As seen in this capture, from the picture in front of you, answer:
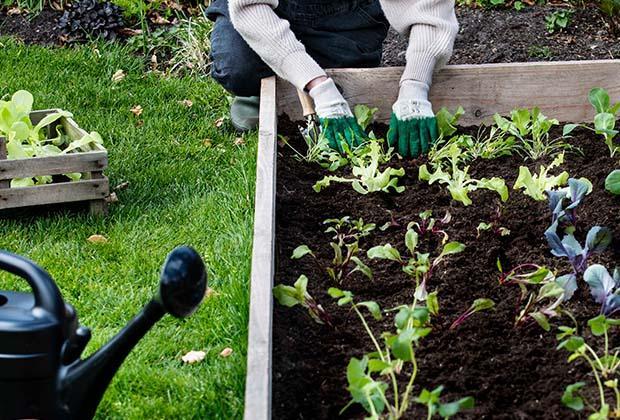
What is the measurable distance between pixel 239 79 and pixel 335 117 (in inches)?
32.9

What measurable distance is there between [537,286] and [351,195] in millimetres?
767

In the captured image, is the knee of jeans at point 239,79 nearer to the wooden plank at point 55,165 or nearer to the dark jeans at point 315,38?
the dark jeans at point 315,38

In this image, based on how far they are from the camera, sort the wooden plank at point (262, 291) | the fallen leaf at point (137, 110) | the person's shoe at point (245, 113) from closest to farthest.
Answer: the wooden plank at point (262, 291)
the person's shoe at point (245, 113)
the fallen leaf at point (137, 110)

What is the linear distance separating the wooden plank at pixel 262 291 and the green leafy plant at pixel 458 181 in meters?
0.47

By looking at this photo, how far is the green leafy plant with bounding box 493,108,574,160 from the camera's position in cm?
304

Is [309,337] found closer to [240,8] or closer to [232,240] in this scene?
[232,240]

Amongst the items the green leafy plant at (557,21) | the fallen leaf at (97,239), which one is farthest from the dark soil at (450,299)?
the green leafy plant at (557,21)

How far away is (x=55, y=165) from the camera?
123 inches

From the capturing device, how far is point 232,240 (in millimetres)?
2877

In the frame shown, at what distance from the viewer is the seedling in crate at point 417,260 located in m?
2.11

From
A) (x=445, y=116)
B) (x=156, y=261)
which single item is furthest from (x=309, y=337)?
(x=445, y=116)

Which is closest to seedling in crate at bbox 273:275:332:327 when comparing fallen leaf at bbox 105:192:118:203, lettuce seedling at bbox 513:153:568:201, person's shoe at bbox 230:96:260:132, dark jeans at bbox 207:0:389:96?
lettuce seedling at bbox 513:153:568:201

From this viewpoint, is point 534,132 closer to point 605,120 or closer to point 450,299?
point 605,120

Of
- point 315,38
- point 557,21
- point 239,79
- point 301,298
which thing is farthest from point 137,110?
point 301,298
